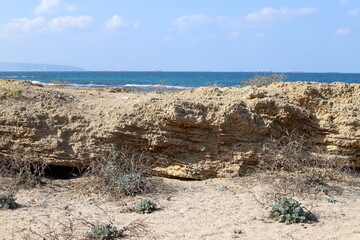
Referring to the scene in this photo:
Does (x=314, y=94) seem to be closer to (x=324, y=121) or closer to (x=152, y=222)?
(x=324, y=121)

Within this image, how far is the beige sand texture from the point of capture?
18.7 feet

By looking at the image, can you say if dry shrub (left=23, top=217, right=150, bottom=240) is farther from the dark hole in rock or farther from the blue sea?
the blue sea

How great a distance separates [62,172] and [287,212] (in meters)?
5.03

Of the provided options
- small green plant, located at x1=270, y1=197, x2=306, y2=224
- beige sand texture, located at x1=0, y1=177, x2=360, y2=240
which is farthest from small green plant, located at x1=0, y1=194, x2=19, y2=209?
small green plant, located at x1=270, y1=197, x2=306, y2=224

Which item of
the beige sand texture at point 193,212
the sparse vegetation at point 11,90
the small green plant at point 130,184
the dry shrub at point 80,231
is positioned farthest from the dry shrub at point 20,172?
the dry shrub at point 80,231

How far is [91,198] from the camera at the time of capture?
7.22 metres

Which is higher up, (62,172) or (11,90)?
(11,90)

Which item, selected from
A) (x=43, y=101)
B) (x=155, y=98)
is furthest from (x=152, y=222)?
(x=43, y=101)

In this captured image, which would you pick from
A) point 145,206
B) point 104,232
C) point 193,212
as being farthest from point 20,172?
point 193,212

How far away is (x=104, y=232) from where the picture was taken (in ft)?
17.7

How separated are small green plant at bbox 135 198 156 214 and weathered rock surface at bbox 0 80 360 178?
1.74m

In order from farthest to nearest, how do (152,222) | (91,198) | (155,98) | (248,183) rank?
1. (155,98)
2. (248,183)
3. (91,198)
4. (152,222)

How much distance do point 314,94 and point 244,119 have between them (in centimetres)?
183

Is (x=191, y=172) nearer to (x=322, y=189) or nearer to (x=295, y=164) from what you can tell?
(x=295, y=164)
